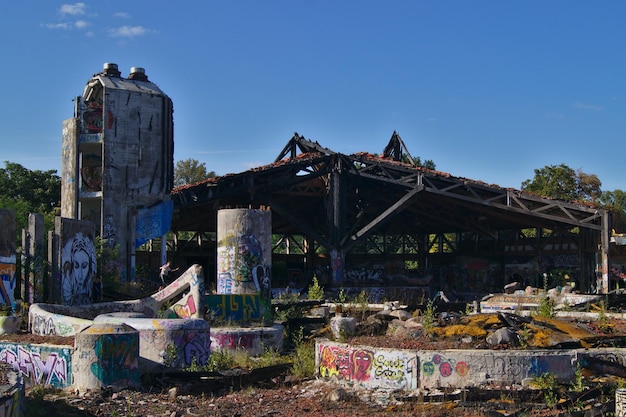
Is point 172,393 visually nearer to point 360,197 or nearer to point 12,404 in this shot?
point 12,404

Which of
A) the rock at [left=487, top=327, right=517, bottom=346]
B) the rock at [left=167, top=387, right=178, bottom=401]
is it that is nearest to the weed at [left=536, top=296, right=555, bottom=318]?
the rock at [left=487, top=327, right=517, bottom=346]

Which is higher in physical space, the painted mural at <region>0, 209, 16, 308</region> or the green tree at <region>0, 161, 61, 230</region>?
the green tree at <region>0, 161, 61, 230</region>

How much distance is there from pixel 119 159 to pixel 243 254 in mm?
9534

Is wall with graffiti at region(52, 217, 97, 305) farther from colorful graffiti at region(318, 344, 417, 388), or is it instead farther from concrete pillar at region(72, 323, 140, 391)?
colorful graffiti at region(318, 344, 417, 388)

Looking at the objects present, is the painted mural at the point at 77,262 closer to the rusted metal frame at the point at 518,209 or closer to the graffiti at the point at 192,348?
the graffiti at the point at 192,348

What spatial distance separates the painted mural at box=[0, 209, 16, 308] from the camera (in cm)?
1891

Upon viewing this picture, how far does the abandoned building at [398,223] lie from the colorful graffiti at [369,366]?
18.0m

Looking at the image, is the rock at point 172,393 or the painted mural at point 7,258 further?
the painted mural at point 7,258

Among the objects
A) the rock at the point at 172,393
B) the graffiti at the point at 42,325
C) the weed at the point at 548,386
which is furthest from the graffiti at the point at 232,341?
the weed at the point at 548,386

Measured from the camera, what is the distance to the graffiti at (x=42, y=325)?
15219 millimetres

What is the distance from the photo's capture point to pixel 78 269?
863 inches

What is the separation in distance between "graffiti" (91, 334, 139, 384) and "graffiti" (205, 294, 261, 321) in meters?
6.03

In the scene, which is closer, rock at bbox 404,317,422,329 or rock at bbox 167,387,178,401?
rock at bbox 167,387,178,401

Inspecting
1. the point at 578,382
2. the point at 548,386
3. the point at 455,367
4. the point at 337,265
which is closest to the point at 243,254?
the point at 455,367
